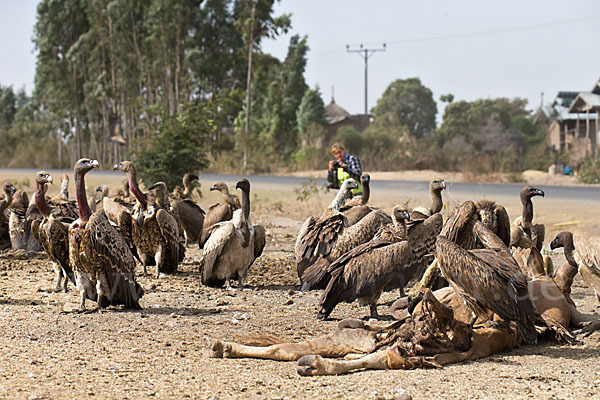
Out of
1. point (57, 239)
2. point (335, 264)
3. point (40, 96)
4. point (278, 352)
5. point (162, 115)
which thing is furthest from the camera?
point (40, 96)

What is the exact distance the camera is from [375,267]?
670 cm

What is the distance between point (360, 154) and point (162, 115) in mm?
22619

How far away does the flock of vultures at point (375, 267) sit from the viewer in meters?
5.39

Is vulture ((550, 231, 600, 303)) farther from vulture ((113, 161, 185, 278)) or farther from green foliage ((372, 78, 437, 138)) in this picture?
green foliage ((372, 78, 437, 138))

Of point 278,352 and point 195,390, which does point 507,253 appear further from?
point 195,390

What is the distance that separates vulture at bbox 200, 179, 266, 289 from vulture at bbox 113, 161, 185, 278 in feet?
2.64

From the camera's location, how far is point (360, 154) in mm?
39469

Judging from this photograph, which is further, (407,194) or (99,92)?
(99,92)

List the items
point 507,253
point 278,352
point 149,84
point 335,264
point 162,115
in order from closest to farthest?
point 278,352 < point 507,253 < point 335,264 < point 162,115 < point 149,84

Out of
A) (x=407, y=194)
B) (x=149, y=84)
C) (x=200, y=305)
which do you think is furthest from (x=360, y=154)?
(x=200, y=305)

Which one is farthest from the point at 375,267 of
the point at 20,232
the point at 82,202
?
the point at 20,232

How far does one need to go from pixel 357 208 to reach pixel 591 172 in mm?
19672

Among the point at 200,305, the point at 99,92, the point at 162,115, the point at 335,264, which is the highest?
the point at 99,92

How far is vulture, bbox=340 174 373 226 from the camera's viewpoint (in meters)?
9.56
